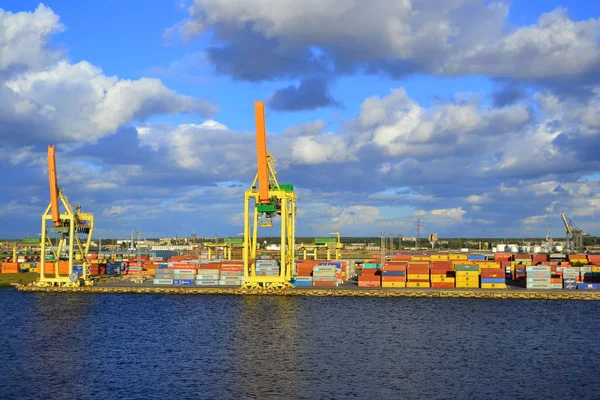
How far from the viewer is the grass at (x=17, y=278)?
98175mm

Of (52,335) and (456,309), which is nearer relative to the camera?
(52,335)

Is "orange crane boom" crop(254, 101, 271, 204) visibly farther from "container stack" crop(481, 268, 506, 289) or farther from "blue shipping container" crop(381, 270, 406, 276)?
"container stack" crop(481, 268, 506, 289)

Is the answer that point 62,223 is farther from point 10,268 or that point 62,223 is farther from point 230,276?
point 10,268

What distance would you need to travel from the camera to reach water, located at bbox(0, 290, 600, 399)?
35.0 m

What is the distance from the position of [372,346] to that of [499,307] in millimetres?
26479

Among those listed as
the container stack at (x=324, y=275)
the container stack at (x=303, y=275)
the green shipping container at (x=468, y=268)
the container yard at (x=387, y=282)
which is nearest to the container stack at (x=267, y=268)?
the container yard at (x=387, y=282)

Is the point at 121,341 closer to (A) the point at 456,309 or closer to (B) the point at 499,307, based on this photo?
(A) the point at 456,309

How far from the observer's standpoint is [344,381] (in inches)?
1439

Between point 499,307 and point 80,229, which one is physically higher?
point 80,229

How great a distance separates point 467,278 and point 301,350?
42059 millimetres

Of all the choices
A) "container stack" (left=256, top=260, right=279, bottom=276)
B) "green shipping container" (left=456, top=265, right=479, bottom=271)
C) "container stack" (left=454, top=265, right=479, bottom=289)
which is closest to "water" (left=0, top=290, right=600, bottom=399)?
"container stack" (left=256, top=260, right=279, bottom=276)

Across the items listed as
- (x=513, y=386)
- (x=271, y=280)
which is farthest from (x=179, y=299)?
(x=513, y=386)

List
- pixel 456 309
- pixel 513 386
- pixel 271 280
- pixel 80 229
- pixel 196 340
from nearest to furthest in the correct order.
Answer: pixel 513 386
pixel 196 340
pixel 456 309
pixel 271 280
pixel 80 229

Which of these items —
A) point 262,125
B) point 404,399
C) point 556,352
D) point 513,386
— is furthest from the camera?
point 262,125
